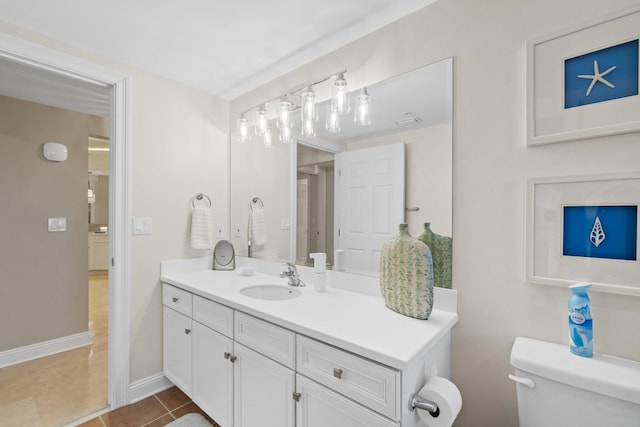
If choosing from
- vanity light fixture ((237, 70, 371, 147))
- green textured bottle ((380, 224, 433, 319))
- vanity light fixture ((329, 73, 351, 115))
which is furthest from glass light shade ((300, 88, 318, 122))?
green textured bottle ((380, 224, 433, 319))

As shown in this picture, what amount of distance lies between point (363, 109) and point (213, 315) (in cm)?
138

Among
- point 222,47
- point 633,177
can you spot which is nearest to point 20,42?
point 222,47

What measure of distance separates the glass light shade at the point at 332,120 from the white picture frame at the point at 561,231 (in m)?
0.99

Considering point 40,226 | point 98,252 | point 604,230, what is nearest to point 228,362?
point 604,230

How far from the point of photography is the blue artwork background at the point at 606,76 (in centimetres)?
96

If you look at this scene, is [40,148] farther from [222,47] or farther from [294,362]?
[294,362]

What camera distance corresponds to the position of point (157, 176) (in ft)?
6.88

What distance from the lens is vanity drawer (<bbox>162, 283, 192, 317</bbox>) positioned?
1.85 meters

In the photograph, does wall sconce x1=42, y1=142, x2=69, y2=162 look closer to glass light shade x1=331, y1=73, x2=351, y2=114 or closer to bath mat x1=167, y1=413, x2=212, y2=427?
bath mat x1=167, y1=413, x2=212, y2=427

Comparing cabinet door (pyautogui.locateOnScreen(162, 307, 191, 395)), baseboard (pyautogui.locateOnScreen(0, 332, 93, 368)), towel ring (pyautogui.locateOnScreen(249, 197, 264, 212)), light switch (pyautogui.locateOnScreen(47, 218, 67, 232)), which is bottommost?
baseboard (pyautogui.locateOnScreen(0, 332, 93, 368))

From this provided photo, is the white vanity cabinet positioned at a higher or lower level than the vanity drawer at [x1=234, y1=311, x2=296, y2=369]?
lower

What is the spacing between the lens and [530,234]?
1.13m

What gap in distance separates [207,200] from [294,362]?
1589mm

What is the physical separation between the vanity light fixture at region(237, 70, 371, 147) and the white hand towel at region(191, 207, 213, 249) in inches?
24.9
